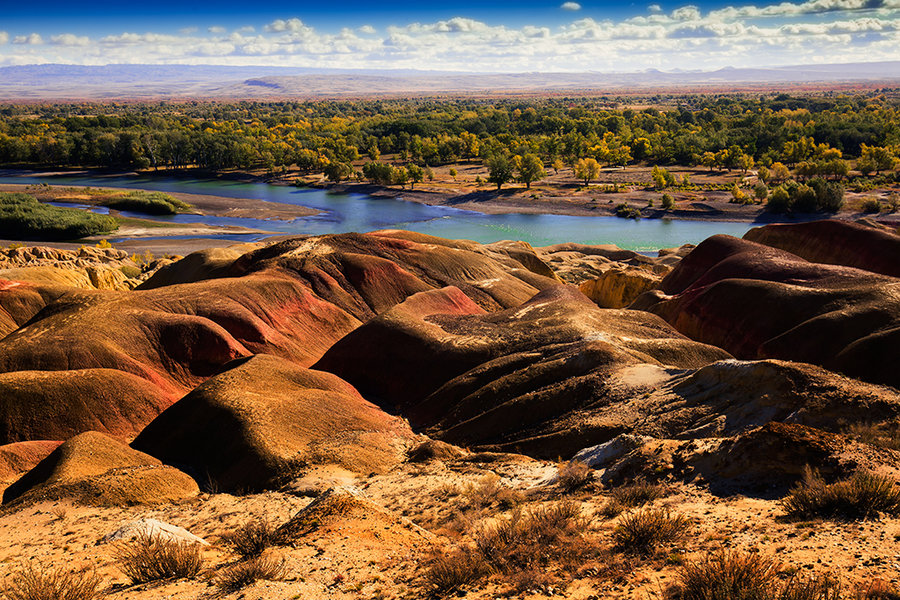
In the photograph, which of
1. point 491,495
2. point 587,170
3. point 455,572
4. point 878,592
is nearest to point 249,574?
point 455,572

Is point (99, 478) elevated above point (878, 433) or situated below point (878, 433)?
below

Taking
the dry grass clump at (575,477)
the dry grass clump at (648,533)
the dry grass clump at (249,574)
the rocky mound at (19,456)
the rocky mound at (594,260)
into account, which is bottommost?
the rocky mound at (594,260)

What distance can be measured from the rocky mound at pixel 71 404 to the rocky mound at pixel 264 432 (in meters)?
1.71

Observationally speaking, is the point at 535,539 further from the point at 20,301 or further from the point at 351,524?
the point at 20,301

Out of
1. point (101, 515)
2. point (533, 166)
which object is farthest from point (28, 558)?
point (533, 166)

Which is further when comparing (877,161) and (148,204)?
(877,161)

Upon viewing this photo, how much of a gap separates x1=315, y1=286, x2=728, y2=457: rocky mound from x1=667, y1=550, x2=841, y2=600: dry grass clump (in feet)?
42.0

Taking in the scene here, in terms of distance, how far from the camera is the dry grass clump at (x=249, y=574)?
38.8 ft

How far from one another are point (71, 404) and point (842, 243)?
5462 cm

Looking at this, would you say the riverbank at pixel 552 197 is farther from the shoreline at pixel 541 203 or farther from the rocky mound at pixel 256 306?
Answer: the rocky mound at pixel 256 306

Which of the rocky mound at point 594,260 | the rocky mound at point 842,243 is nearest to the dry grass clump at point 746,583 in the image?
the rocky mound at point 842,243

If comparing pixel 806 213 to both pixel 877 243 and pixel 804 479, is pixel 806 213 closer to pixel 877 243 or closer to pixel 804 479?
pixel 877 243

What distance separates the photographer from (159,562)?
12.7 m

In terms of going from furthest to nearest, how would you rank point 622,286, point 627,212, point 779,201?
point 627,212 → point 779,201 → point 622,286
